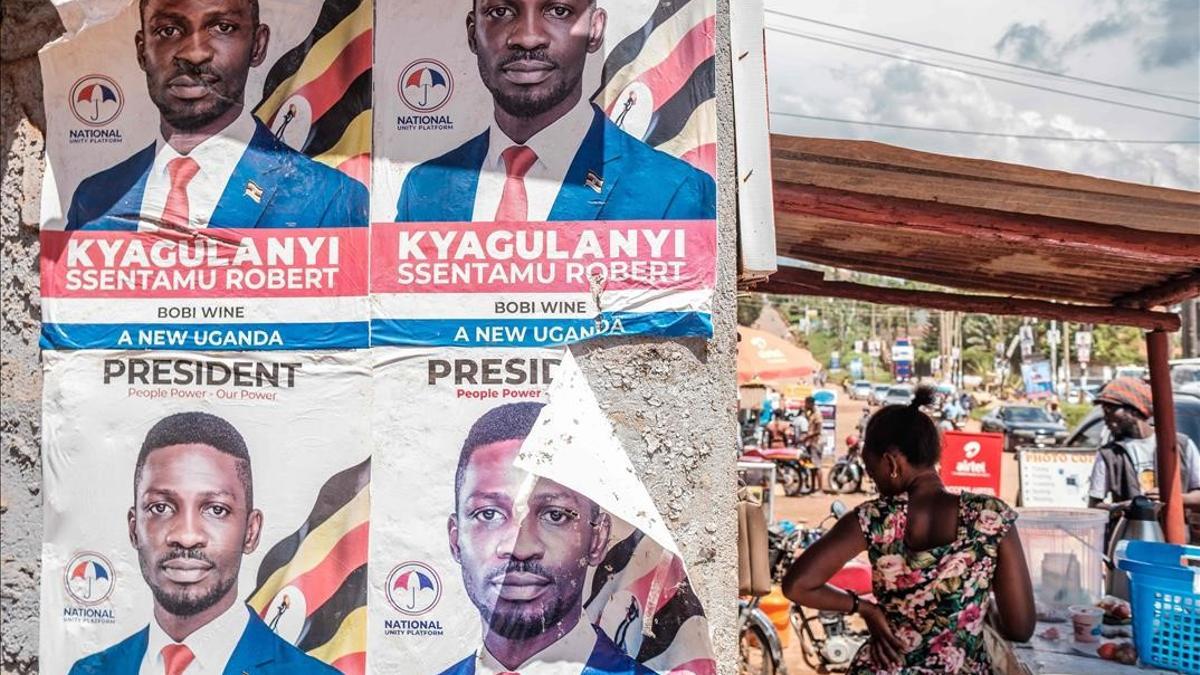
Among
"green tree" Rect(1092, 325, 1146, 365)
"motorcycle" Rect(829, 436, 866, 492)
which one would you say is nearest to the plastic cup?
"motorcycle" Rect(829, 436, 866, 492)

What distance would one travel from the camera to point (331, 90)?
265 cm

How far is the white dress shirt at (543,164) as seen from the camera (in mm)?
2596

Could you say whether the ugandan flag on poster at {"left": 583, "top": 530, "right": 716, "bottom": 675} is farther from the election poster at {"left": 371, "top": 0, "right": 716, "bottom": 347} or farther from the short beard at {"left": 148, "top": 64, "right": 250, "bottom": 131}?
the short beard at {"left": 148, "top": 64, "right": 250, "bottom": 131}

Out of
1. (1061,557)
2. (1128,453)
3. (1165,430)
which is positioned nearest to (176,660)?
(1061,557)

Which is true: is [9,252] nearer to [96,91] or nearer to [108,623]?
[96,91]

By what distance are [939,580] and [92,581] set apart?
2.41 metres

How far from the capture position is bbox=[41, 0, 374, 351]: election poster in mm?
2646

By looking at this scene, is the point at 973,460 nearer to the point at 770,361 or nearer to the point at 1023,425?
the point at 770,361

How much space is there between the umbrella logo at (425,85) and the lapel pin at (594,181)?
426 millimetres

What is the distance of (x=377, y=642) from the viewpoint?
8.55 feet

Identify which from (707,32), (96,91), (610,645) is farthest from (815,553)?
(96,91)

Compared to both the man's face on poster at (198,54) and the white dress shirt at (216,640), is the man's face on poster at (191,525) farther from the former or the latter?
the man's face on poster at (198,54)

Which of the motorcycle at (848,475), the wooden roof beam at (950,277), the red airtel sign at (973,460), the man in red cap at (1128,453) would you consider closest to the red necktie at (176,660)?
the wooden roof beam at (950,277)

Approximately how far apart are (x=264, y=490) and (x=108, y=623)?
0.55m
